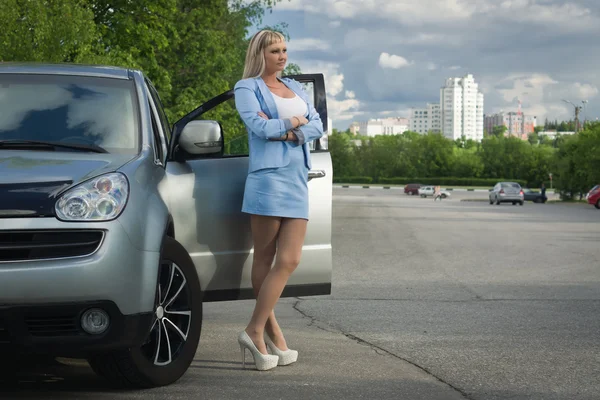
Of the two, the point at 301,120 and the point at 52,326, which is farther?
the point at 301,120

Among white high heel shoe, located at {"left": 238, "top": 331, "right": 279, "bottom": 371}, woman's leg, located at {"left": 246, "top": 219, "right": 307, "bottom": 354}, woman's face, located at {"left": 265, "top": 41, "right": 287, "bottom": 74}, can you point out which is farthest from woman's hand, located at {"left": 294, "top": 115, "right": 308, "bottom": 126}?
white high heel shoe, located at {"left": 238, "top": 331, "right": 279, "bottom": 371}

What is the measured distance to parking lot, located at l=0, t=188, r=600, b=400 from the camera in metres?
5.37

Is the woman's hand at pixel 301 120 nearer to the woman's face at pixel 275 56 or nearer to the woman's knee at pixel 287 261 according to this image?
the woman's face at pixel 275 56

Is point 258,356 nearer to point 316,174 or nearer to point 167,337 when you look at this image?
point 167,337

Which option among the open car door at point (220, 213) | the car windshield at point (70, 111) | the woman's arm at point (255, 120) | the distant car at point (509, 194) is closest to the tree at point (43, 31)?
the car windshield at point (70, 111)

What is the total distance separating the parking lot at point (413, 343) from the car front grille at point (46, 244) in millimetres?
871

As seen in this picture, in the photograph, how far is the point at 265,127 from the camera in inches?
225

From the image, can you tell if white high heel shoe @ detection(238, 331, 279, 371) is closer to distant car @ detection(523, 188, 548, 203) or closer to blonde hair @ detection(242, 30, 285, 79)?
blonde hair @ detection(242, 30, 285, 79)

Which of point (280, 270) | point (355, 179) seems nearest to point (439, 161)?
point (355, 179)

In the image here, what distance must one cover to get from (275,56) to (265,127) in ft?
1.50

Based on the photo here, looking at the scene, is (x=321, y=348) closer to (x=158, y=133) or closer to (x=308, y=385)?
(x=308, y=385)

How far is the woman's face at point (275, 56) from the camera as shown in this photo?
590 centimetres

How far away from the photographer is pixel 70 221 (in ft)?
15.2

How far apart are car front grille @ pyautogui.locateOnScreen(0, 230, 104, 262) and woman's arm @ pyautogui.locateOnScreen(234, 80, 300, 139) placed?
1.33 metres
